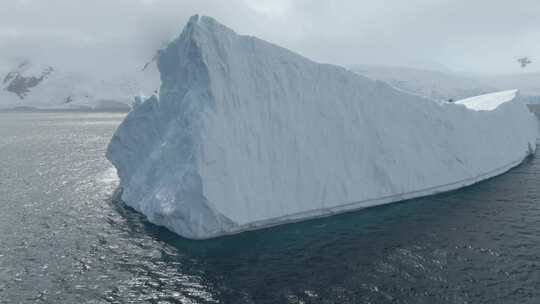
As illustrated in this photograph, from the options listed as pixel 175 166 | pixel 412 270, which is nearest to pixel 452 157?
pixel 412 270

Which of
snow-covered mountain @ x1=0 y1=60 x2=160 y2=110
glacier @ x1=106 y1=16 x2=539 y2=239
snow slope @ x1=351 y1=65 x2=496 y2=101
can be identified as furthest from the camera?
snow-covered mountain @ x1=0 y1=60 x2=160 y2=110

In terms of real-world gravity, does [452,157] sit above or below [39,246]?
above

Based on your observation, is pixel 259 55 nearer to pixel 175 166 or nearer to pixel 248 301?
pixel 175 166

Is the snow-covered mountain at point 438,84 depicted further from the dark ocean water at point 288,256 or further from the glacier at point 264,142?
the dark ocean water at point 288,256

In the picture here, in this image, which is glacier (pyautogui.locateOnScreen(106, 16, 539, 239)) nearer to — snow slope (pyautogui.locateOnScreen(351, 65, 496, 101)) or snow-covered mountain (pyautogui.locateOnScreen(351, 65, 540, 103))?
snow-covered mountain (pyautogui.locateOnScreen(351, 65, 540, 103))

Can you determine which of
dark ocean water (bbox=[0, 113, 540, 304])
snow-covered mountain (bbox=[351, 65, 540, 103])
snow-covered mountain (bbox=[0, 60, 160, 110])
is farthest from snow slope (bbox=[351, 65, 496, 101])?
dark ocean water (bbox=[0, 113, 540, 304])

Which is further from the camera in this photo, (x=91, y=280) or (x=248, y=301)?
(x=91, y=280)

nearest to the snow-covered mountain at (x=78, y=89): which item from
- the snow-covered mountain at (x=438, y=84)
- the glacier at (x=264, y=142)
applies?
the snow-covered mountain at (x=438, y=84)

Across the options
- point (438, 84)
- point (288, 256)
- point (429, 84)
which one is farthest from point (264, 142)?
point (438, 84)
